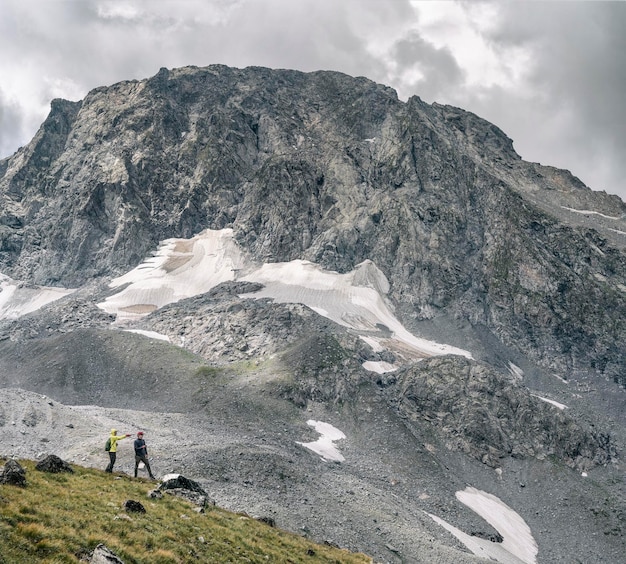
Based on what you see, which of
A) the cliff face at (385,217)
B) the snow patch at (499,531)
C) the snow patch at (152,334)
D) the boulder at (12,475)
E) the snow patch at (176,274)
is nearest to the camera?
the boulder at (12,475)

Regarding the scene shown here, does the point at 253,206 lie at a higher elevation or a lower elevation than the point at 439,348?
higher

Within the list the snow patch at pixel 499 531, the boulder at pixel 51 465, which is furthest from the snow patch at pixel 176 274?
the boulder at pixel 51 465

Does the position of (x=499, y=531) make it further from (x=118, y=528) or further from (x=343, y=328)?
(x=343, y=328)

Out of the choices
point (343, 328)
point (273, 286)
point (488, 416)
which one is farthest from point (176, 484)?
point (273, 286)

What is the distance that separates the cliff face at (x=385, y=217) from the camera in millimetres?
137750

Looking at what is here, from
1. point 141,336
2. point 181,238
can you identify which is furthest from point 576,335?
point 181,238

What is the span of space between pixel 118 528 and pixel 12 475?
4.49 metres

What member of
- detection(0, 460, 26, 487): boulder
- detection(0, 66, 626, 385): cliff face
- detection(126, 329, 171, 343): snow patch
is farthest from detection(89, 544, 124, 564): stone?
detection(0, 66, 626, 385): cliff face

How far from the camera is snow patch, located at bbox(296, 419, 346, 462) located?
218 feet

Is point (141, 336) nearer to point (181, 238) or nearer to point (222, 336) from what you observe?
point (222, 336)

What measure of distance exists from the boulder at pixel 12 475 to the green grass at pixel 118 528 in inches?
16.9

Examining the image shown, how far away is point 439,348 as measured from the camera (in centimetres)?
12312

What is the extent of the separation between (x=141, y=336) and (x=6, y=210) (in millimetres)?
126340

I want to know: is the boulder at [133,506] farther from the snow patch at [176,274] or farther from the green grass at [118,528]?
the snow patch at [176,274]
